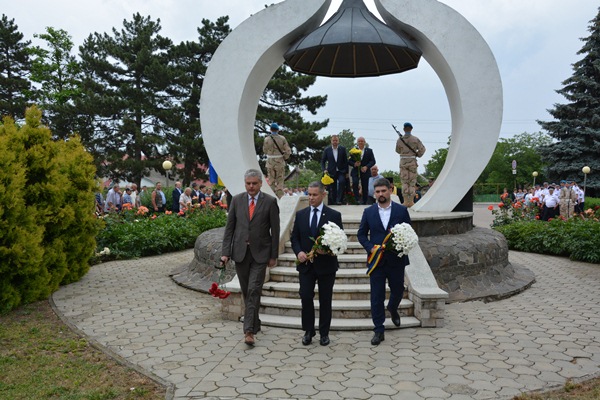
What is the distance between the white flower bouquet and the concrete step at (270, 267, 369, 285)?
5.86 ft

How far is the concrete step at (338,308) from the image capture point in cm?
628

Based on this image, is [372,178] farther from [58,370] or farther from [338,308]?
[58,370]

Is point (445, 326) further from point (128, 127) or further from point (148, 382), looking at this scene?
point (128, 127)

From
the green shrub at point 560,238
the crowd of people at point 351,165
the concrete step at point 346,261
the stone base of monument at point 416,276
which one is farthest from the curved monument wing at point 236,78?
the green shrub at point 560,238

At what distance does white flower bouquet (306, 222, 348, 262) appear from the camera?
518cm

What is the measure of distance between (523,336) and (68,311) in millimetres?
5802

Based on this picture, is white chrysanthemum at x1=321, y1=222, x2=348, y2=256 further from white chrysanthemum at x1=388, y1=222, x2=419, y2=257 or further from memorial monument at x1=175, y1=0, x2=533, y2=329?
memorial monument at x1=175, y1=0, x2=533, y2=329

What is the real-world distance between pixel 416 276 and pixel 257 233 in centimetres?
235

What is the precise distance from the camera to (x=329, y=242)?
17.0ft

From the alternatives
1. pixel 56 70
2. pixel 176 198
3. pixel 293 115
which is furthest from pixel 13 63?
pixel 176 198

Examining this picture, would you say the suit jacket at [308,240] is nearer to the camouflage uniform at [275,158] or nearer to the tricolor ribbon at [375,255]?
the tricolor ribbon at [375,255]

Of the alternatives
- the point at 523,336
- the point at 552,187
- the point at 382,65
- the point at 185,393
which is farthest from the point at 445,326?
the point at 552,187

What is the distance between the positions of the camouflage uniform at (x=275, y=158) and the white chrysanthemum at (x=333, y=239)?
223 inches

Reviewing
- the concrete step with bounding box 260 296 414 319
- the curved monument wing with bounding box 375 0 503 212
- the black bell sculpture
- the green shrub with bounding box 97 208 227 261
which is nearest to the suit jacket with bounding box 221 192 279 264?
the concrete step with bounding box 260 296 414 319
